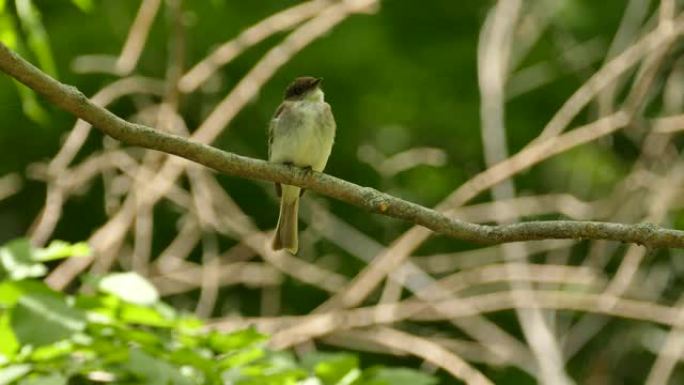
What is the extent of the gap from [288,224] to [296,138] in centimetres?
37

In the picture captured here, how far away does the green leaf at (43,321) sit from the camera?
2.70 meters

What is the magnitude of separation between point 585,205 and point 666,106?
131 centimetres

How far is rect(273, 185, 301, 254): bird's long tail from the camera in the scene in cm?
471

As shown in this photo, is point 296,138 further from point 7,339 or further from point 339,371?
point 7,339

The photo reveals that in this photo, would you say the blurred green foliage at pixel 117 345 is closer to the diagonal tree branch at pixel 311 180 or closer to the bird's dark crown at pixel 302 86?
the diagonal tree branch at pixel 311 180

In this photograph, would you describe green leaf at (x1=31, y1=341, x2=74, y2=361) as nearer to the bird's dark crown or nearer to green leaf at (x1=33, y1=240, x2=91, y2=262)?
green leaf at (x1=33, y1=240, x2=91, y2=262)

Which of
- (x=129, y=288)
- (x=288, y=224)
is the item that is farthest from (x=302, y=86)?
(x=129, y=288)

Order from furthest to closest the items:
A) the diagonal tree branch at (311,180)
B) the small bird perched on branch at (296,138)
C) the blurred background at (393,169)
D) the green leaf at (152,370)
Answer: the blurred background at (393,169) → the small bird perched on branch at (296,138) → the green leaf at (152,370) → the diagonal tree branch at (311,180)

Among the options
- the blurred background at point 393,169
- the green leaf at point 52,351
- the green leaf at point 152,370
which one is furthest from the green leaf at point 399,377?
the blurred background at point 393,169

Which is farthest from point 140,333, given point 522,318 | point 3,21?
point 522,318

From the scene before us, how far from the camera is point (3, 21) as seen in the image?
3113 millimetres

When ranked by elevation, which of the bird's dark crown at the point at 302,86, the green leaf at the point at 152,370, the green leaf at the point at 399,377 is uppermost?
the bird's dark crown at the point at 302,86

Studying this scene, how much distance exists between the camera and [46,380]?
2725 millimetres

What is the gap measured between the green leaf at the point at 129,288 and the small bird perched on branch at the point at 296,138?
160cm
